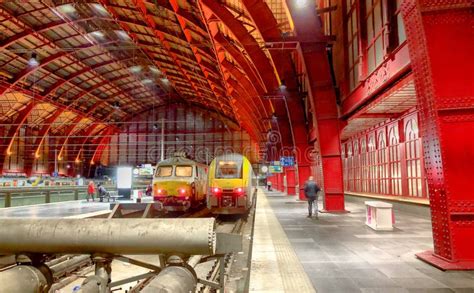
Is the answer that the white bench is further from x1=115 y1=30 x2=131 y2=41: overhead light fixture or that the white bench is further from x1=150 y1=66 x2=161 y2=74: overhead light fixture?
x1=150 y1=66 x2=161 y2=74: overhead light fixture

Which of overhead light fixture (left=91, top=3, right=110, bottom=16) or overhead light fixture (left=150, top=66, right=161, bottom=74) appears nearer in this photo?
overhead light fixture (left=91, top=3, right=110, bottom=16)

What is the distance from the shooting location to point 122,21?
96.1ft

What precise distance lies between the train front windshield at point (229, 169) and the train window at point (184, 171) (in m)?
1.98

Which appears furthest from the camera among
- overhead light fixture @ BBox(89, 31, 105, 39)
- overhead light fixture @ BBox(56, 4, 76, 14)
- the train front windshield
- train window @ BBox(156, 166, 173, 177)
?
overhead light fixture @ BBox(89, 31, 105, 39)

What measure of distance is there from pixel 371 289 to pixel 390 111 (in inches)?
523

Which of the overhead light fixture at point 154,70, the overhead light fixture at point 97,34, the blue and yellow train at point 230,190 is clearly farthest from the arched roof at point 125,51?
the blue and yellow train at point 230,190

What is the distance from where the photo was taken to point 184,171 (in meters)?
16.9

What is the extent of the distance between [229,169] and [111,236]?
483 inches

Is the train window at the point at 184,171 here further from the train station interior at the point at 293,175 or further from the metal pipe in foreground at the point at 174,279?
the metal pipe in foreground at the point at 174,279

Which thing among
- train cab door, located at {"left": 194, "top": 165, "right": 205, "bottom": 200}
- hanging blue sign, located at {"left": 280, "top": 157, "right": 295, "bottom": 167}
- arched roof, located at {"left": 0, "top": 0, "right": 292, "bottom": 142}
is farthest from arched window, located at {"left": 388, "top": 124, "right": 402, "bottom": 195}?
train cab door, located at {"left": 194, "top": 165, "right": 205, "bottom": 200}

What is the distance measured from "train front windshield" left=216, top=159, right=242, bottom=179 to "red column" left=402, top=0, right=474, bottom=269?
9.29 m

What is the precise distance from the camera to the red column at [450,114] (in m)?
6.05

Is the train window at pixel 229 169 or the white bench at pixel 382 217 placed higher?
the train window at pixel 229 169

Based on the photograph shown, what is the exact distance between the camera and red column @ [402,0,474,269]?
6.05 m
